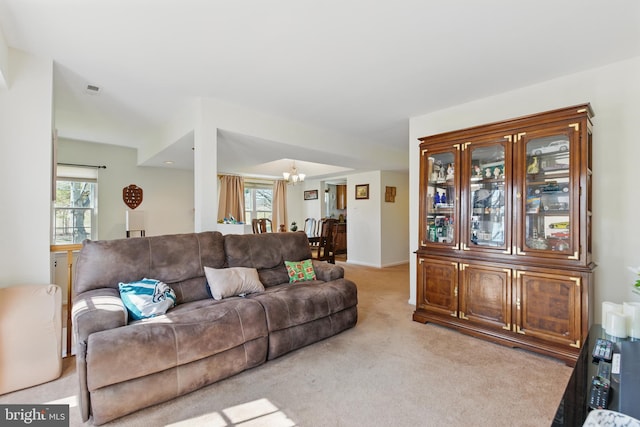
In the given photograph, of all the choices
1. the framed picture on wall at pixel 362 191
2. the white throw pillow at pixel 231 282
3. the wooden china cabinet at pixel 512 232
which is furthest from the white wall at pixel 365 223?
the white throw pillow at pixel 231 282

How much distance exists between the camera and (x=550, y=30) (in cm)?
209

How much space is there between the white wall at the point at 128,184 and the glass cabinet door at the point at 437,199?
4542mm

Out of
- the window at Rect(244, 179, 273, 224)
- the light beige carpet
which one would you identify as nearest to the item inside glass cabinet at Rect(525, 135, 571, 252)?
the light beige carpet

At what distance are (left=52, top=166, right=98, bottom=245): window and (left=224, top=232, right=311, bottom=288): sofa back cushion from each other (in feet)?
11.3

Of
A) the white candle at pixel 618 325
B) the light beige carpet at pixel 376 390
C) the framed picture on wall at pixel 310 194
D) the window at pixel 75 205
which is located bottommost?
the light beige carpet at pixel 376 390

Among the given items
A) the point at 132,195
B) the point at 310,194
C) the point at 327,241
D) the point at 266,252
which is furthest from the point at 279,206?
the point at 266,252

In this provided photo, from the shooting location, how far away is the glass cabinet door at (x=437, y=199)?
330cm

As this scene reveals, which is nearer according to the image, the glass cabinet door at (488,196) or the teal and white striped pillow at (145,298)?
the teal and white striped pillow at (145,298)

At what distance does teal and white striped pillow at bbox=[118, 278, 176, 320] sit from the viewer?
86.4 inches

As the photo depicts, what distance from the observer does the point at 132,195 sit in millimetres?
5387

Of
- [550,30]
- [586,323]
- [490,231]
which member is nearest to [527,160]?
[490,231]

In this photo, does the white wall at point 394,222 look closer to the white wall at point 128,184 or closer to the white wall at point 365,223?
the white wall at point 365,223

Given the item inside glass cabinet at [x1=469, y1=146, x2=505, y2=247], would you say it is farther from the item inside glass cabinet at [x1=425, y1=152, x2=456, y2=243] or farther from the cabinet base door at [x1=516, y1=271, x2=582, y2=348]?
the cabinet base door at [x1=516, y1=271, x2=582, y2=348]

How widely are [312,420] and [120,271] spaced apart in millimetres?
1841
